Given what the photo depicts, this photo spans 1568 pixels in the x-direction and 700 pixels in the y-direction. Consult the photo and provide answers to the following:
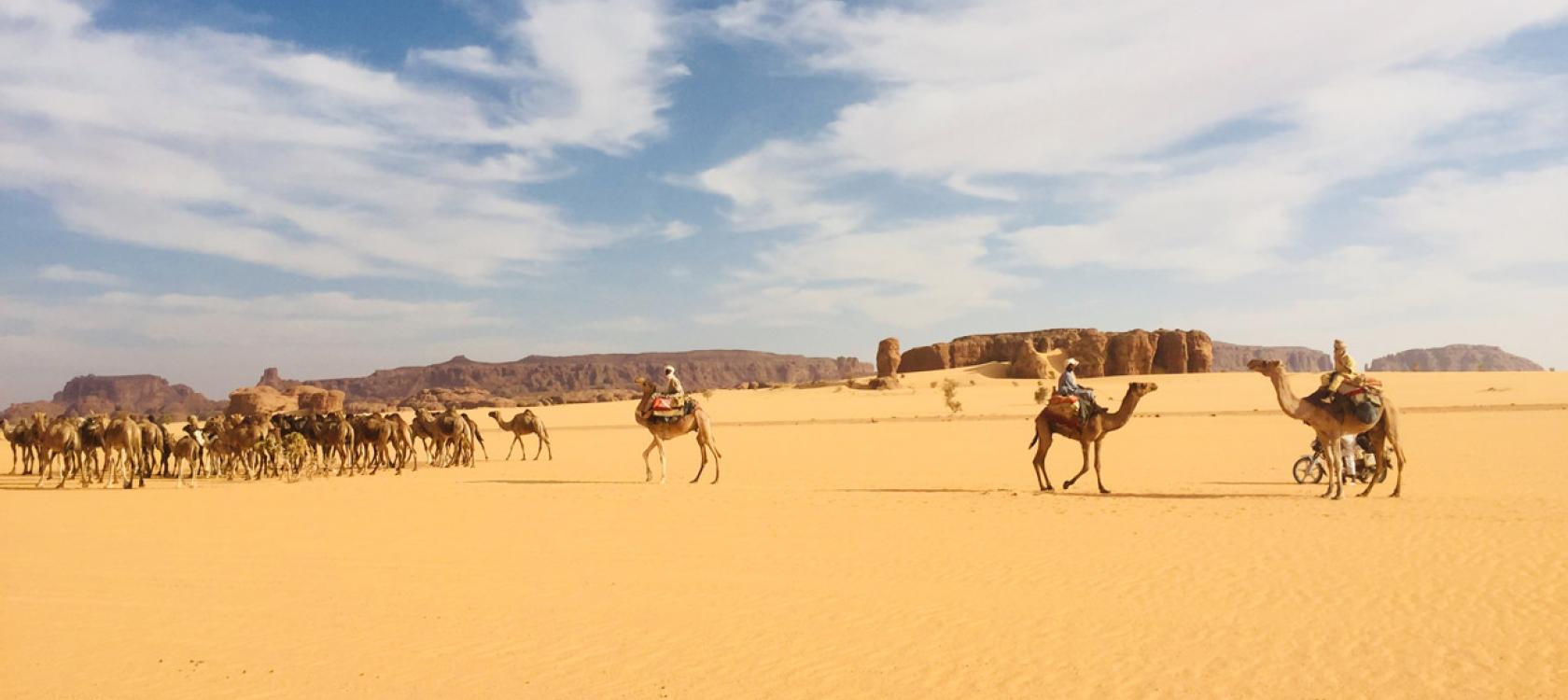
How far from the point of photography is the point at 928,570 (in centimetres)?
997

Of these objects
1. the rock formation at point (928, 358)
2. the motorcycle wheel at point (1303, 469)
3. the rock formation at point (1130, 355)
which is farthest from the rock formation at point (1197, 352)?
the motorcycle wheel at point (1303, 469)

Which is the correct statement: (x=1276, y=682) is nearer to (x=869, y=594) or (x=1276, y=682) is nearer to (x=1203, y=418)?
(x=869, y=594)

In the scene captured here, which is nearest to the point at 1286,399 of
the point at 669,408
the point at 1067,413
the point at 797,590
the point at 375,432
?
the point at 1067,413

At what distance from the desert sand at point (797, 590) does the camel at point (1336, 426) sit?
0.73 metres

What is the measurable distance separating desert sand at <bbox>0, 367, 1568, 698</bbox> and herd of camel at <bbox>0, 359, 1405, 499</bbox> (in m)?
1.13

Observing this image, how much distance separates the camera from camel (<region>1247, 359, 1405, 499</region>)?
1480 cm

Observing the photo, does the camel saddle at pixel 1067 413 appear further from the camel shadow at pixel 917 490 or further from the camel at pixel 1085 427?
the camel shadow at pixel 917 490

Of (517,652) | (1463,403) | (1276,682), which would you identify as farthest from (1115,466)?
(1463,403)

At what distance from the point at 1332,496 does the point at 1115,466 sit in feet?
23.9

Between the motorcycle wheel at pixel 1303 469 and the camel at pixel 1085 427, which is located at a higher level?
the camel at pixel 1085 427

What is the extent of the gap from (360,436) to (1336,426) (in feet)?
75.2

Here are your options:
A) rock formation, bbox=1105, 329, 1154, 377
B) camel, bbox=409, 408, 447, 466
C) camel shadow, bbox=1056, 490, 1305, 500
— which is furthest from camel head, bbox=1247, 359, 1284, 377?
rock formation, bbox=1105, 329, 1154, 377

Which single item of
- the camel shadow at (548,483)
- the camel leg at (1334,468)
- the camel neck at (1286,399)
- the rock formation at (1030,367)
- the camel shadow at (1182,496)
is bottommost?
the camel shadow at (1182,496)

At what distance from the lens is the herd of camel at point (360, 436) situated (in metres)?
15.2
